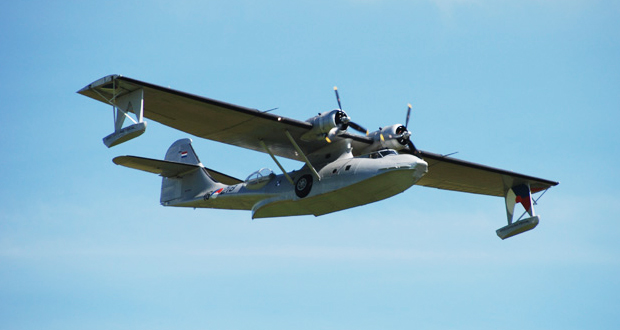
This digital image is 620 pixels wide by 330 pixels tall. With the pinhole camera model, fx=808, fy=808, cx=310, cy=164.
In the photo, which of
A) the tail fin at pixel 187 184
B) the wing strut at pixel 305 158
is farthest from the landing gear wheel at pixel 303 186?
the tail fin at pixel 187 184

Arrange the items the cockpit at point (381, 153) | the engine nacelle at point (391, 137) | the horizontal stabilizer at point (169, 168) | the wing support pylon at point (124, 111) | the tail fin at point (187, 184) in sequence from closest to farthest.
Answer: the wing support pylon at point (124, 111), the cockpit at point (381, 153), the engine nacelle at point (391, 137), the horizontal stabilizer at point (169, 168), the tail fin at point (187, 184)

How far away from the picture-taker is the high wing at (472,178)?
103 ft

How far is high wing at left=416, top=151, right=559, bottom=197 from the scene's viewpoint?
31344 mm

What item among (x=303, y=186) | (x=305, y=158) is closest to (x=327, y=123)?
(x=305, y=158)

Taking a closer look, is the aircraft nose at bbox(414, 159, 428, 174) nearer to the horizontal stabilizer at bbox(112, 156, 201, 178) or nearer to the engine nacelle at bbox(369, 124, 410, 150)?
the engine nacelle at bbox(369, 124, 410, 150)

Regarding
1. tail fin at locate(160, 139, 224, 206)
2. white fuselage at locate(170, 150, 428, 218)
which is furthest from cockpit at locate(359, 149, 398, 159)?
tail fin at locate(160, 139, 224, 206)

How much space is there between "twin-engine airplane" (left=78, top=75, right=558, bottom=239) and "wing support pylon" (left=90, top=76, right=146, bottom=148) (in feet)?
0.10

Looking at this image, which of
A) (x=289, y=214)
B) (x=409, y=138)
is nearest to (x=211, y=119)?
(x=289, y=214)

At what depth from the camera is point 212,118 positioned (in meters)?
27.1

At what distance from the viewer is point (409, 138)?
92.7 feet

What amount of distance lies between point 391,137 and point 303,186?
3.63m

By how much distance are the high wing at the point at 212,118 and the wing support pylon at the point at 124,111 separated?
0.04 meters

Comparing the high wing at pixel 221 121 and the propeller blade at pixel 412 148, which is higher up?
the high wing at pixel 221 121

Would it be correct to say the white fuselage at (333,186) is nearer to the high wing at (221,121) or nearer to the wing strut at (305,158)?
the wing strut at (305,158)
